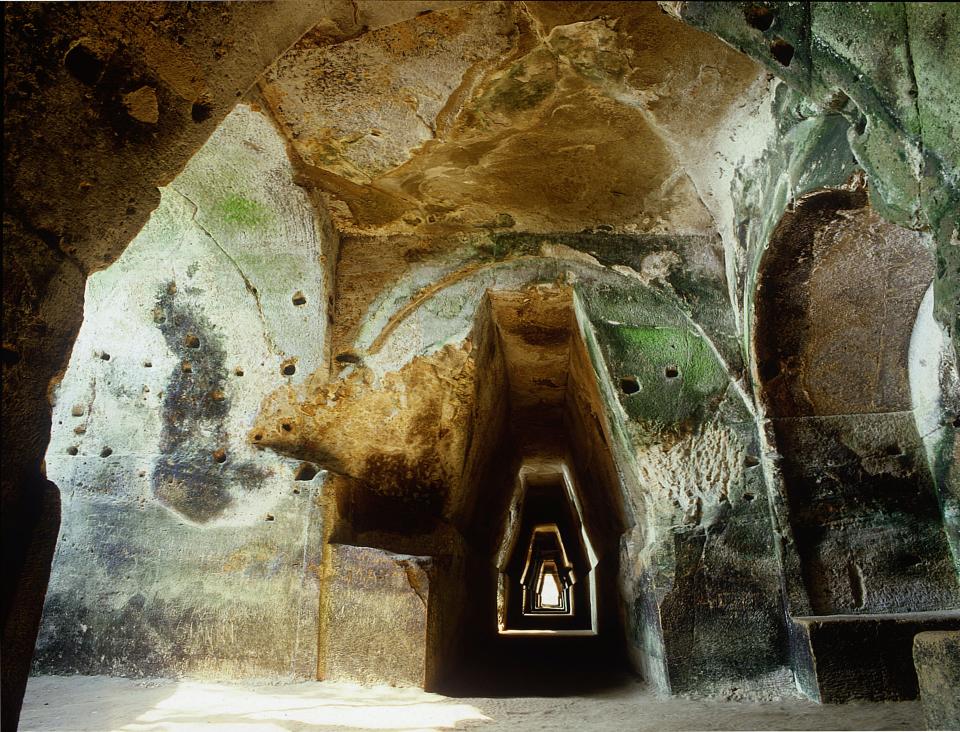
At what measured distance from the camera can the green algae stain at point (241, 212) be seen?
383cm

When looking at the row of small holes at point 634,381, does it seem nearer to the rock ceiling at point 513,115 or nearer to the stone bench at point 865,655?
the rock ceiling at point 513,115

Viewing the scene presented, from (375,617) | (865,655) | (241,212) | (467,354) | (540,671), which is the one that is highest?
(241,212)

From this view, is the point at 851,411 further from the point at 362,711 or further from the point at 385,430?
the point at 362,711

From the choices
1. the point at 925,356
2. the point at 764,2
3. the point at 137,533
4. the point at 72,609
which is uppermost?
the point at 764,2

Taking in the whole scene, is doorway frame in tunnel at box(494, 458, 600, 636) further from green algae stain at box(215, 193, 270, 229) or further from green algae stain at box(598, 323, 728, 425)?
green algae stain at box(215, 193, 270, 229)

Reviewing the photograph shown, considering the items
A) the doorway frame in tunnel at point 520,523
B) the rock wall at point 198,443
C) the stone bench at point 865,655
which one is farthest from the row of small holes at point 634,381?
the doorway frame in tunnel at point 520,523

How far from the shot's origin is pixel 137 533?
372 centimetres

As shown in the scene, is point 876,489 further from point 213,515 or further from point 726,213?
point 213,515

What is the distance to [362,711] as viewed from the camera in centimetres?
295

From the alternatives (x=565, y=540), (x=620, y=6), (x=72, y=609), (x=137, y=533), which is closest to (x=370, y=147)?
(x=620, y=6)

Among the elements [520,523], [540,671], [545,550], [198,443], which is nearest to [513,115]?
[198,443]

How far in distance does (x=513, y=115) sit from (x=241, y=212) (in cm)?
175

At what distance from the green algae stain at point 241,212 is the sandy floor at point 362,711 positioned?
2.57m

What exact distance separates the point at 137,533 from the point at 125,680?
2.50 ft
